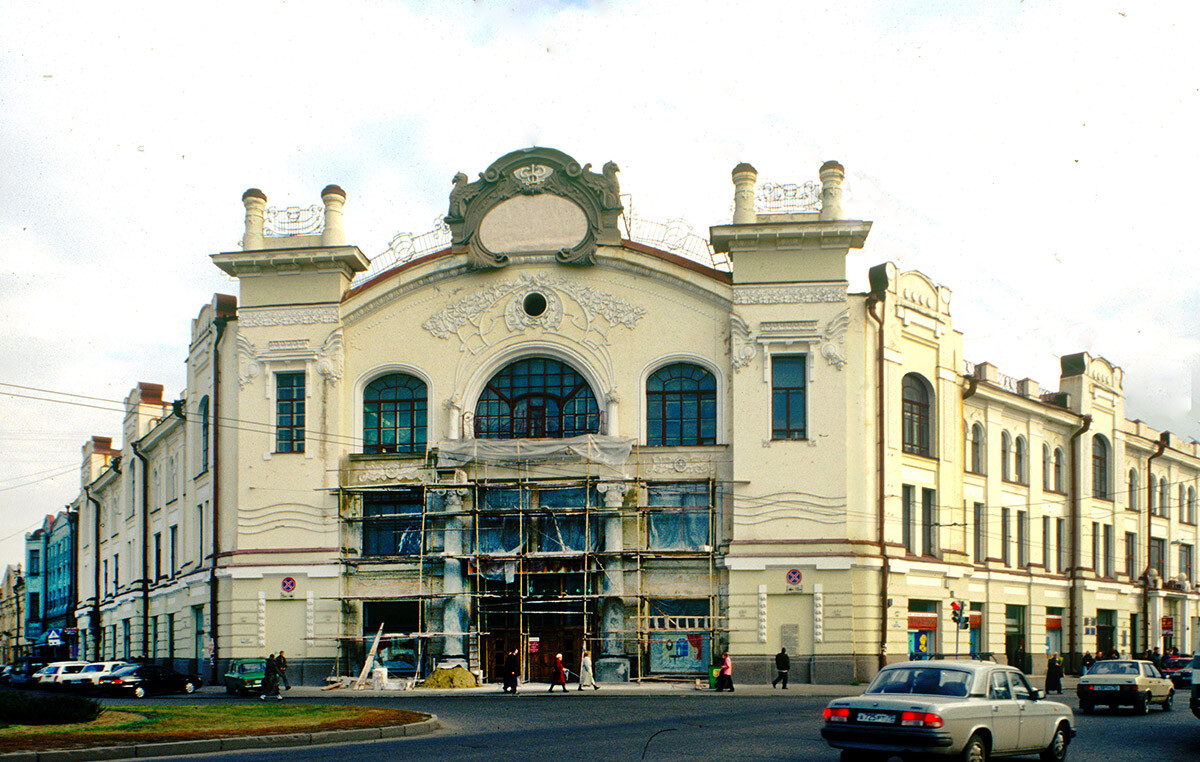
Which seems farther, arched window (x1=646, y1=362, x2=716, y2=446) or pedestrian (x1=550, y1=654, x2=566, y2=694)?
arched window (x1=646, y1=362, x2=716, y2=446)

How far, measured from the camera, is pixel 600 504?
41781mm

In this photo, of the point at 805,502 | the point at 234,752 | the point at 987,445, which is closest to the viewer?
the point at 234,752

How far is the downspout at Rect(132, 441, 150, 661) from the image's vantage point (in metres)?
55.7

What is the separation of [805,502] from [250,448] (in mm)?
18033

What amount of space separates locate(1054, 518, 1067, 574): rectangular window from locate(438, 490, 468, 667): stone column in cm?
2426

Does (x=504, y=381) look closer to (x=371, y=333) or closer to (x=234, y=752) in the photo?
(x=371, y=333)

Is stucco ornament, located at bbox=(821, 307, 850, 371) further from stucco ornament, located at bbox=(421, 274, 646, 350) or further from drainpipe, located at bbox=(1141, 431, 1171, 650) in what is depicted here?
→ drainpipe, located at bbox=(1141, 431, 1171, 650)

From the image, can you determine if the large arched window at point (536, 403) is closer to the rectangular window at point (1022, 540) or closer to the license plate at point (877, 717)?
the rectangular window at point (1022, 540)

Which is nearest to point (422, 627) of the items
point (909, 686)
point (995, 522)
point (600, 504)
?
point (600, 504)

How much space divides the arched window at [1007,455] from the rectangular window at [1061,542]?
4224mm

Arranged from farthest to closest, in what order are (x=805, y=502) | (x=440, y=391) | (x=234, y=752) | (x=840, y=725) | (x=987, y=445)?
(x=987, y=445), (x=440, y=391), (x=805, y=502), (x=234, y=752), (x=840, y=725)

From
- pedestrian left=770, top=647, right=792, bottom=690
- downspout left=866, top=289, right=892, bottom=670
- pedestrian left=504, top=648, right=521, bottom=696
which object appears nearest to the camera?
pedestrian left=504, top=648, right=521, bottom=696

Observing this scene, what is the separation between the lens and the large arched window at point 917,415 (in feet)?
142

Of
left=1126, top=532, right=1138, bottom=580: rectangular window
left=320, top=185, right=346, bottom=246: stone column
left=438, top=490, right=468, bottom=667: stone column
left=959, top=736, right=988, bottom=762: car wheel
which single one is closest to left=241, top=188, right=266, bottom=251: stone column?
left=320, top=185, right=346, bottom=246: stone column
